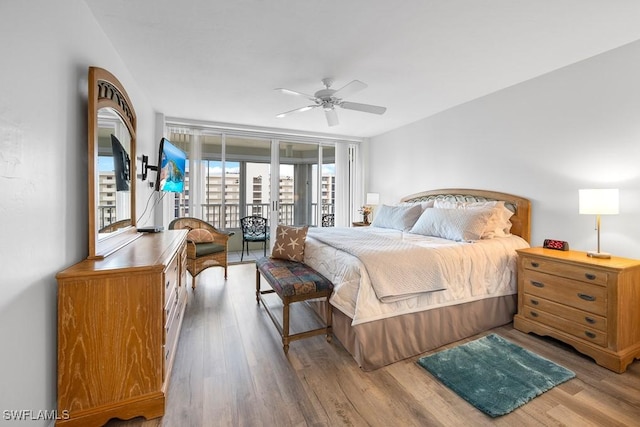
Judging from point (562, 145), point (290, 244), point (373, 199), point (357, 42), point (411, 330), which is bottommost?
point (411, 330)

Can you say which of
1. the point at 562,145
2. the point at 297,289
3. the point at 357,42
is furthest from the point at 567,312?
the point at 357,42

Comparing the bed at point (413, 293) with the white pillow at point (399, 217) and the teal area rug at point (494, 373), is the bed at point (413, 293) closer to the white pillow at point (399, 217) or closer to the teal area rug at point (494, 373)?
the teal area rug at point (494, 373)

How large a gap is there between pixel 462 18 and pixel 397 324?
2.25 metres

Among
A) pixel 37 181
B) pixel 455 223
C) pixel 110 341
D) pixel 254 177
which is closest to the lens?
pixel 37 181

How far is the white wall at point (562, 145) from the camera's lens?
2.36 meters

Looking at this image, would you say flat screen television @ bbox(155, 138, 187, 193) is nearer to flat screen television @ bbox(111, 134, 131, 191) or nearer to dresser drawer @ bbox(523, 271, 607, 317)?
flat screen television @ bbox(111, 134, 131, 191)

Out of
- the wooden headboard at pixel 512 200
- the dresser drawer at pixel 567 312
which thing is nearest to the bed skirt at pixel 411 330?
the dresser drawer at pixel 567 312

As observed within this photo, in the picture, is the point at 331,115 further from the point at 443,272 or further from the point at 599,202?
the point at 599,202

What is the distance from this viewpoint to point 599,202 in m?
2.24

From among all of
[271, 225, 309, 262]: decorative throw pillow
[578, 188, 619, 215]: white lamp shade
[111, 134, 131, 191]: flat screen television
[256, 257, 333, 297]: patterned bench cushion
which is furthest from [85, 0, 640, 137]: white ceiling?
[256, 257, 333, 297]: patterned bench cushion

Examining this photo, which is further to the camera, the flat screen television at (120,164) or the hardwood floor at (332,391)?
the flat screen television at (120,164)

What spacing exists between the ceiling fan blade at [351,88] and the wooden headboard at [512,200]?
2067 millimetres

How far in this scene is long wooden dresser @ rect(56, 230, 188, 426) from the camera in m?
1.39

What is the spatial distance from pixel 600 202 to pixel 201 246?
4188 mm
